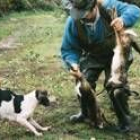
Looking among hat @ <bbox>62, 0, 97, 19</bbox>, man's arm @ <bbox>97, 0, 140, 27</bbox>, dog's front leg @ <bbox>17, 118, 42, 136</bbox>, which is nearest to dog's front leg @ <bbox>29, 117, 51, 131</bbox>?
dog's front leg @ <bbox>17, 118, 42, 136</bbox>

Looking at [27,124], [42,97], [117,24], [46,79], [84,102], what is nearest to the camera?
[117,24]

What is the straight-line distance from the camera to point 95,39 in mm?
7551

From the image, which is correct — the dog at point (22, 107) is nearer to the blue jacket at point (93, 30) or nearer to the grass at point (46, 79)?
the grass at point (46, 79)

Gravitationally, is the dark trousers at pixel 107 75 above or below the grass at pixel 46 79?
above

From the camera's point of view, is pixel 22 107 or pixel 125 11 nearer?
pixel 125 11

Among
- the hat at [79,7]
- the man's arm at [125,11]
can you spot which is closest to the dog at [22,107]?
the hat at [79,7]

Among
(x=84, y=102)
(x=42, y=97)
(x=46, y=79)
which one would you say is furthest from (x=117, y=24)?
(x=46, y=79)

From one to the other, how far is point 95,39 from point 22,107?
130 cm

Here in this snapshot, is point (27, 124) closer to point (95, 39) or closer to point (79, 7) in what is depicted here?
point (95, 39)

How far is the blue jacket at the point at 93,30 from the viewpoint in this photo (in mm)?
7223

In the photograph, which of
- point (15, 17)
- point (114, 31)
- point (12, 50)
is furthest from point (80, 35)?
point (15, 17)

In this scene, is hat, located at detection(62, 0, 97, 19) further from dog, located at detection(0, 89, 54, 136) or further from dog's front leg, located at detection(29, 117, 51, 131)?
dog's front leg, located at detection(29, 117, 51, 131)

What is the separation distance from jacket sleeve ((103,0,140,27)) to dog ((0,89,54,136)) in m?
1.53

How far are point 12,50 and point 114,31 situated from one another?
8546 millimetres
